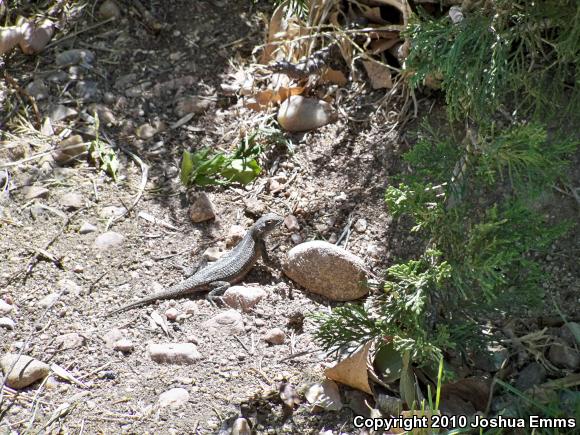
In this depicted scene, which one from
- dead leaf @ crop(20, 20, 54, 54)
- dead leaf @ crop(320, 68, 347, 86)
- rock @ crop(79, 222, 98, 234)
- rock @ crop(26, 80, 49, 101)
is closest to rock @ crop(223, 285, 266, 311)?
rock @ crop(79, 222, 98, 234)

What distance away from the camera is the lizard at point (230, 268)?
15.4ft

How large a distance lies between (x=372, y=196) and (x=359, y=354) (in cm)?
135

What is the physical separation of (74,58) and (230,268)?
7.29 ft

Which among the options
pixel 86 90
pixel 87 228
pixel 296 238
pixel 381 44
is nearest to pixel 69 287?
pixel 87 228

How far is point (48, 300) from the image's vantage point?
4.50 metres

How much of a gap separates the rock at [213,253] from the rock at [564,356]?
6.58ft

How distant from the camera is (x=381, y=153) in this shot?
16.6 ft

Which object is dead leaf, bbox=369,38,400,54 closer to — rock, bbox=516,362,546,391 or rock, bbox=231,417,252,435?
rock, bbox=516,362,546,391

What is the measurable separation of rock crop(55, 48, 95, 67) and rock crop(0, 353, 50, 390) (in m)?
2.61

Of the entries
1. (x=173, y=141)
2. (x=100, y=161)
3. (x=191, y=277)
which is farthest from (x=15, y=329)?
(x=173, y=141)

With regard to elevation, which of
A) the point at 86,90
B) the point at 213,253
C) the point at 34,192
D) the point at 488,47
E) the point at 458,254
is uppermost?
the point at 488,47

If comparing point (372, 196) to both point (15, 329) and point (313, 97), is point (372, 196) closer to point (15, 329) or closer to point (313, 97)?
point (313, 97)

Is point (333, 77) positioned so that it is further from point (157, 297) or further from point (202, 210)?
point (157, 297)

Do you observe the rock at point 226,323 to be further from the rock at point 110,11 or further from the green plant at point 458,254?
the rock at point 110,11
